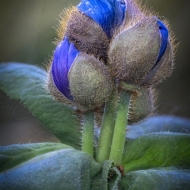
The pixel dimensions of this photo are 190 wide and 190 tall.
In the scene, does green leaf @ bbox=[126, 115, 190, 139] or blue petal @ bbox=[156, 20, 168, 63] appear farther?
green leaf @ bbox=[126, 115, 190, 139]

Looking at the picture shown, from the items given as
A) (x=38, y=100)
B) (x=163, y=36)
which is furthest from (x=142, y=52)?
(x=38, y=100)

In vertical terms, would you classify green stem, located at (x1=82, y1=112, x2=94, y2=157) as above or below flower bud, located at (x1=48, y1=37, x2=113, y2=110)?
below

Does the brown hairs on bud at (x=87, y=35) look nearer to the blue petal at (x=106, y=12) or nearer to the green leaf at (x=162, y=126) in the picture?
the blue petal at (x=106, y=12)

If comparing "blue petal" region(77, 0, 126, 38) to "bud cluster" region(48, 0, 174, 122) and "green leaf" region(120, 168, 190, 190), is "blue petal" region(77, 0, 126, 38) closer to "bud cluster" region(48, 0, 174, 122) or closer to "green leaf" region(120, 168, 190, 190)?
"bud cluster" region(48, 0, 174, 122)

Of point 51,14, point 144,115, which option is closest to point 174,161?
point 144,115

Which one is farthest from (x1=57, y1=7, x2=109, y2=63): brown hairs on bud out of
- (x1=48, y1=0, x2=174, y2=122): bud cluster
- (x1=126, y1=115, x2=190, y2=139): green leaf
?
(x1=126, y1=115, x2=190, y2=139): green leaf

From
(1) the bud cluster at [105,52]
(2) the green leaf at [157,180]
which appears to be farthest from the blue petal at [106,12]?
(2) the green leaf at [157,180]

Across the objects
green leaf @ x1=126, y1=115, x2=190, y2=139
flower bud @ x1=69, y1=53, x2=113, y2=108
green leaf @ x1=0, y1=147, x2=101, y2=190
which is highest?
flower bud @ x1=69, y1=53, x2=113, y2=108
